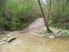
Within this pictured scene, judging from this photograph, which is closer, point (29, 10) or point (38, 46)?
point (38, 46)

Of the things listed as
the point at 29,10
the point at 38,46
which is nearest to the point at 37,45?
the point at 38,46

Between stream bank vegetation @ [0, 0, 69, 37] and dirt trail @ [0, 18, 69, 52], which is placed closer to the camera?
dirt trail @ [0, 18, 69, 52]

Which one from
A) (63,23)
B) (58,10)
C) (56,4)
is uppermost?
(56,4)

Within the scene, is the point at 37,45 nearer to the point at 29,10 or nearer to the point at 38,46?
the point at 38,46

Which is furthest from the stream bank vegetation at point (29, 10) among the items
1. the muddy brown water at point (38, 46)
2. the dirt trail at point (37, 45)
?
the muddy brown water at point (38, 46)

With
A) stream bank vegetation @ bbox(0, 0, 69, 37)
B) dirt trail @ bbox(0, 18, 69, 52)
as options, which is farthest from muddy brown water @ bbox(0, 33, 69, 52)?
stream bank vegetation @ bbox(0, 0, 69, 37)

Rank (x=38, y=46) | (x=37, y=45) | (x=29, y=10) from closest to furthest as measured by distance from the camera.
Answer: (x=38, y=46) < (x=37, y=45) < (x=29, y=10)

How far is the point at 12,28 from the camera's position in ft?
45.3

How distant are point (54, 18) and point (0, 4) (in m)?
10.3

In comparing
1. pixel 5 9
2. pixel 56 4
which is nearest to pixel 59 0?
pixel 56 4

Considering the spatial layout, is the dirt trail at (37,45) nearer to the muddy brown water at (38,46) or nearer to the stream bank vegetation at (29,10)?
the muddy brown water at (38,46)

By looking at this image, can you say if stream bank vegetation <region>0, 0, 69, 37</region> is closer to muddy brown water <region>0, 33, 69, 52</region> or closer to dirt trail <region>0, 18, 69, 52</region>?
dirt trail <region>0, 18, 69, 52</region>

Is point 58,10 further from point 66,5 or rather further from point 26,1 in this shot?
point 26,1

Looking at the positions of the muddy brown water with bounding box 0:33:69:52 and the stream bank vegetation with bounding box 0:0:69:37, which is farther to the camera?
the stream bank vegetation with bounding box 0:0:69:37
